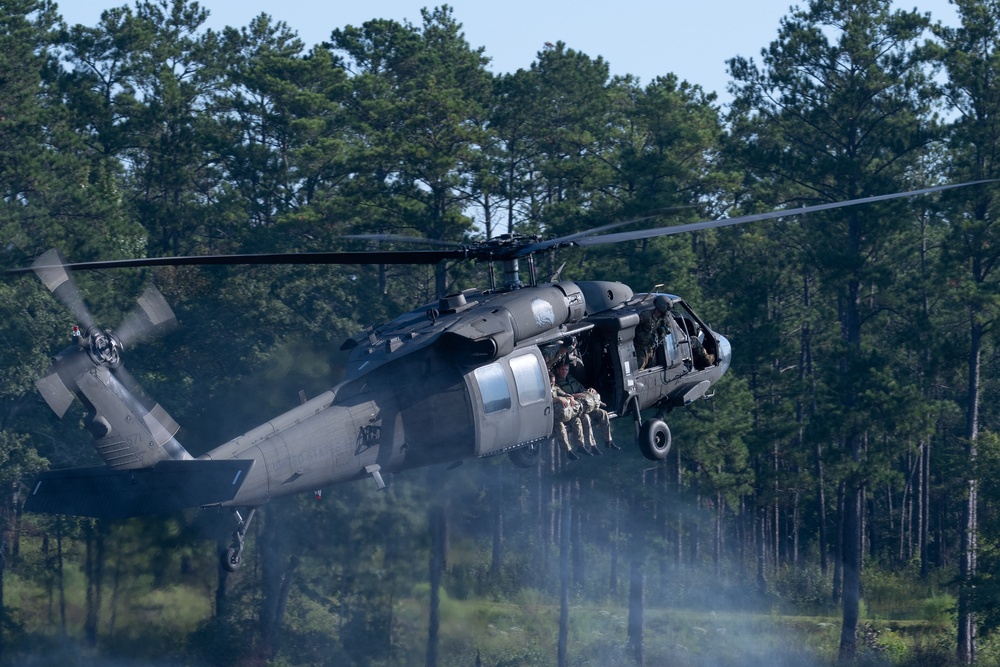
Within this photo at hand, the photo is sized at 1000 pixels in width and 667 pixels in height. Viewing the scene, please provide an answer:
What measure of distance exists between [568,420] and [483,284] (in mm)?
31048

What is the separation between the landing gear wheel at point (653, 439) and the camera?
69.6 feet

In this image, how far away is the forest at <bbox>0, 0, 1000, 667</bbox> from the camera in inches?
1650

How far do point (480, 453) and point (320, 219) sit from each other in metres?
27.7

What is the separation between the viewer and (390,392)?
18516 mm

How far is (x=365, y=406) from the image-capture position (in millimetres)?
18234

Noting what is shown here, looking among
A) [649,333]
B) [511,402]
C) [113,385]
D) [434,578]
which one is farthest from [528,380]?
[434,578]

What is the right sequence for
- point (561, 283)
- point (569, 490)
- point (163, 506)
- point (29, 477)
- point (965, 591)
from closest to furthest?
point (163, 506) → point (561, 283) → point (965, 591) → point (29, 477) → point (569, 490)

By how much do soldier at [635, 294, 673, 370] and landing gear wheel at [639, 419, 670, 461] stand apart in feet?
3.31

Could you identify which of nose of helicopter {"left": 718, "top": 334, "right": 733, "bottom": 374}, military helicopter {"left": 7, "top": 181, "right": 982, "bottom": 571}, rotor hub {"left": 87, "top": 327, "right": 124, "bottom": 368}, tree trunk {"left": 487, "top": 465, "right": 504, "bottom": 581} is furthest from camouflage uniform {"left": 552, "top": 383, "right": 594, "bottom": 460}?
tree trunk {"left": 487, "top": 465, "right": 504, "bottom": 581}

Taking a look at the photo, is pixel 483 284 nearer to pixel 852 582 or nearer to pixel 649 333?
pixel 852 582

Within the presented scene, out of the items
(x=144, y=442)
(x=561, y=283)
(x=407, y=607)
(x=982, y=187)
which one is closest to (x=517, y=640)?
(x=407, y=607)

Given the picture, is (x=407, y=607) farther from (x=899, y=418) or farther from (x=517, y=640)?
(x=899, y=418)

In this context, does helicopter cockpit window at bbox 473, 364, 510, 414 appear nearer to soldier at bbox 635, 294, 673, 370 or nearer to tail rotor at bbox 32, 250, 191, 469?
soldier at bbox 635, 294, 673, 370

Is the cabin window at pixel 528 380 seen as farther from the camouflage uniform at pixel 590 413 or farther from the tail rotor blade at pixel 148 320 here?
the tail rotor blade at pixel 148 320
